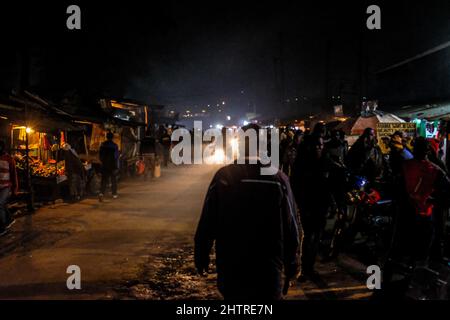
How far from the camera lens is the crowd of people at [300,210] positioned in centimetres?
288

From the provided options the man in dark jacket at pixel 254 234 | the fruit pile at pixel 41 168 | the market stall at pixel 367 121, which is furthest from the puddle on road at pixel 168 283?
the market stall at pixel 367 121

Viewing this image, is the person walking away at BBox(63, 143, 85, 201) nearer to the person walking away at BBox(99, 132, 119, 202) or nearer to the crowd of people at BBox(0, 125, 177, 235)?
the crowd of people at BBox(0, 125, 177, 235)

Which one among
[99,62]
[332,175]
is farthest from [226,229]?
[99,62]

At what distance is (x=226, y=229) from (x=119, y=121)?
1563 centimetres

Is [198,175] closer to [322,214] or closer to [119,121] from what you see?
[119,121]

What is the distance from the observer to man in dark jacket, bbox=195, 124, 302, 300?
2877mm

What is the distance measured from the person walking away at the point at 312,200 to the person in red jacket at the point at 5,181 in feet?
20.3

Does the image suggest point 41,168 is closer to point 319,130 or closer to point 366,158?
point 319,130

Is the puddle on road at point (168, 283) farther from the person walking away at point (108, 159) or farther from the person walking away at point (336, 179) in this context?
the person walking away at point (108, 159)

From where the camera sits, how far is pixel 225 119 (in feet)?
384

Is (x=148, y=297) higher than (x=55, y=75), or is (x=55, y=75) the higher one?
(x=55, y=75)

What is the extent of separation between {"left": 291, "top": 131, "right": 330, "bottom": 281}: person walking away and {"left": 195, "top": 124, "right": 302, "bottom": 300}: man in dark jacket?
8.96 feet

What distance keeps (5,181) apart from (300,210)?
628 centimetres

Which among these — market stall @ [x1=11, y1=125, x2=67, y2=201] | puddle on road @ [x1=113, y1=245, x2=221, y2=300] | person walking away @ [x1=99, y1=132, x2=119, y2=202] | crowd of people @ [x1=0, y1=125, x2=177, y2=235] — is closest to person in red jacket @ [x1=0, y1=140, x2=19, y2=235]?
crowd of people @ [x1=0, y1=125, x2=177, y2=235]
